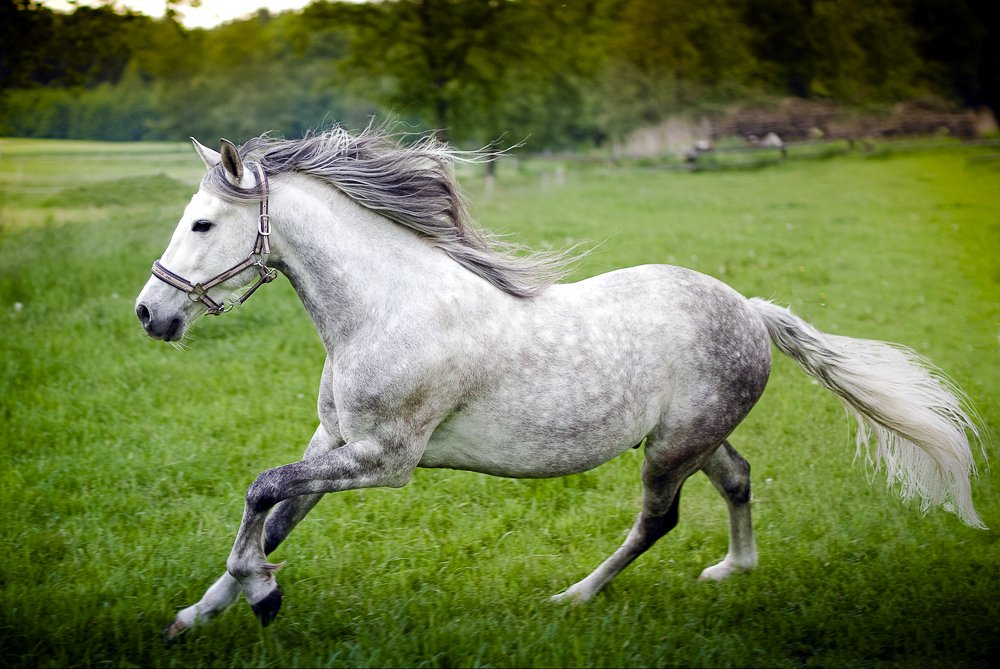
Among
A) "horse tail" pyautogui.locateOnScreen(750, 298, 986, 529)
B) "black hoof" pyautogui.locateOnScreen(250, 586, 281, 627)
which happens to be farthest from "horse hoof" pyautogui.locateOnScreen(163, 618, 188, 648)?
"horse tail" pyautogui.locateOnScreen(750, 298, 986, 529)

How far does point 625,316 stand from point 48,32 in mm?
10225

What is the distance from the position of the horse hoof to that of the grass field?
0.08m

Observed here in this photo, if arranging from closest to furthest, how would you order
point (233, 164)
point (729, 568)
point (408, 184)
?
1. point (233, 164)
2. point (408, 184)
3. point (729, 568)

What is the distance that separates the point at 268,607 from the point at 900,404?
3.43m

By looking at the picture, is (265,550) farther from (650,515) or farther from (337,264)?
(650,515)

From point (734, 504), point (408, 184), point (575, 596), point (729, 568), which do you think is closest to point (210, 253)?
point (408, 184)

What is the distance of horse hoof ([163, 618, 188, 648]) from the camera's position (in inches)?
149

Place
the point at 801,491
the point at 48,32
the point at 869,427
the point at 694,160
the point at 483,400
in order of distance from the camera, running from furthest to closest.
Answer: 1. the point at 694,160
2. the point at 48,32
3. the point at 801,491
4. the point at 869,427
5. the point at 483,400

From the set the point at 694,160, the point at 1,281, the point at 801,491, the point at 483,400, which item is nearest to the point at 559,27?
the point at 694,160

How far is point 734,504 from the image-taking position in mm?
4719

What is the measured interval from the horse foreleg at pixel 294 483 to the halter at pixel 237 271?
30.4 inches

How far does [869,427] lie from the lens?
4660 mm

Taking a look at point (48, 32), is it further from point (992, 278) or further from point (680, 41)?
point (680, 41)

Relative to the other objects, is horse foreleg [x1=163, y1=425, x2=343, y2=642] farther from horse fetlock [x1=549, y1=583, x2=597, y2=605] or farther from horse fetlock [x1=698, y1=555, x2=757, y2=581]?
horse fetlock [x1=698, y1=555, x2=757, y2=581]
